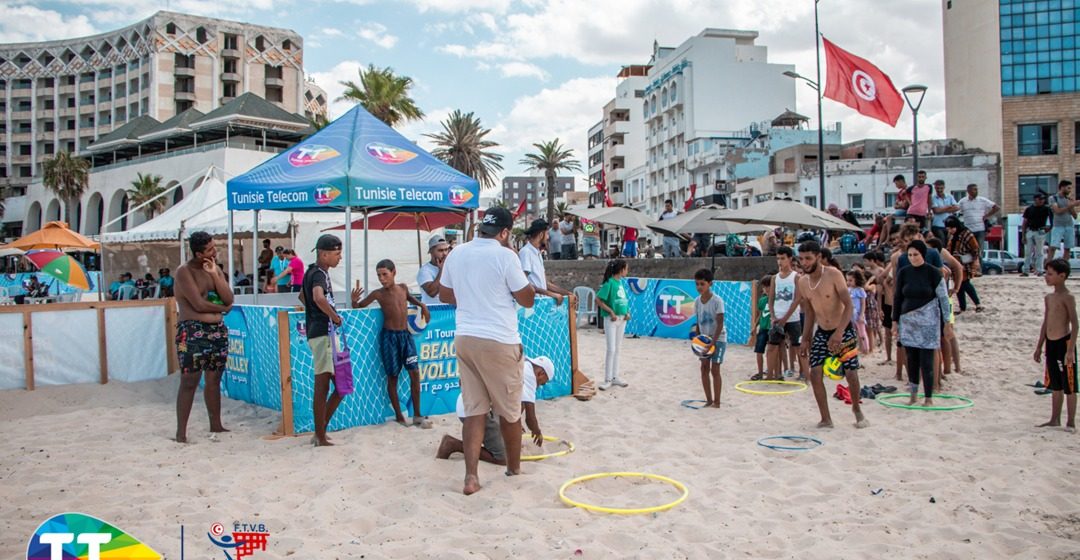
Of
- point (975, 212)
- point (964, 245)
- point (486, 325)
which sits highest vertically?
point (975, 212)

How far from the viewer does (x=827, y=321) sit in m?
6.64

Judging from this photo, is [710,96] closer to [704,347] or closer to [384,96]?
[384,96]

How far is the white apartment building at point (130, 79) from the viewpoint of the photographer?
69125 millimetres

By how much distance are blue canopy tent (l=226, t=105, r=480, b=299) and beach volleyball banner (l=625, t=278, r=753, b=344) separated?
20.1ft

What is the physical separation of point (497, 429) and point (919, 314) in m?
4.66

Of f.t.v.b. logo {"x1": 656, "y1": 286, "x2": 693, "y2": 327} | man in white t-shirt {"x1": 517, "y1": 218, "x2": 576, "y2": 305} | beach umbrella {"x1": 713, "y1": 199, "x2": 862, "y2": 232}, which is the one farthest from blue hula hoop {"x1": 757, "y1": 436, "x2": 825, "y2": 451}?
f.t.v.b. logo {"x1": 656, "y1": 286, "x2": 693, "y2": 327}

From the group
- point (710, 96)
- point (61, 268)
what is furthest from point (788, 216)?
point (710, 96)

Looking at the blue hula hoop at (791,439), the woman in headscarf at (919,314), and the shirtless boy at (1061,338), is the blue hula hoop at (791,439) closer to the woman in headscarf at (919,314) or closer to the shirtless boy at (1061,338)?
the woman in headscarf at (919,314)

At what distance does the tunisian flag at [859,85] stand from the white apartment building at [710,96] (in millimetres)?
44782

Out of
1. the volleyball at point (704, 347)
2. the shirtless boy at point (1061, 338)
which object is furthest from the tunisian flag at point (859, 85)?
the shirtless boy at point (1061, 338)

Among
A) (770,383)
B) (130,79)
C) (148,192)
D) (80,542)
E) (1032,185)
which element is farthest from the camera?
(130,79)

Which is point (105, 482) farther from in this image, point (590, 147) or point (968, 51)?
point (590, 147)

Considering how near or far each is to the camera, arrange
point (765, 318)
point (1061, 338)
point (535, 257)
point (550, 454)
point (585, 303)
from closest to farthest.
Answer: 1. point (550, 454)
2. point (1061, 338)
3. point (535, 257)
4. point (765, 318)
5. point (585, 303)

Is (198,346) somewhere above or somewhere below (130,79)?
below
